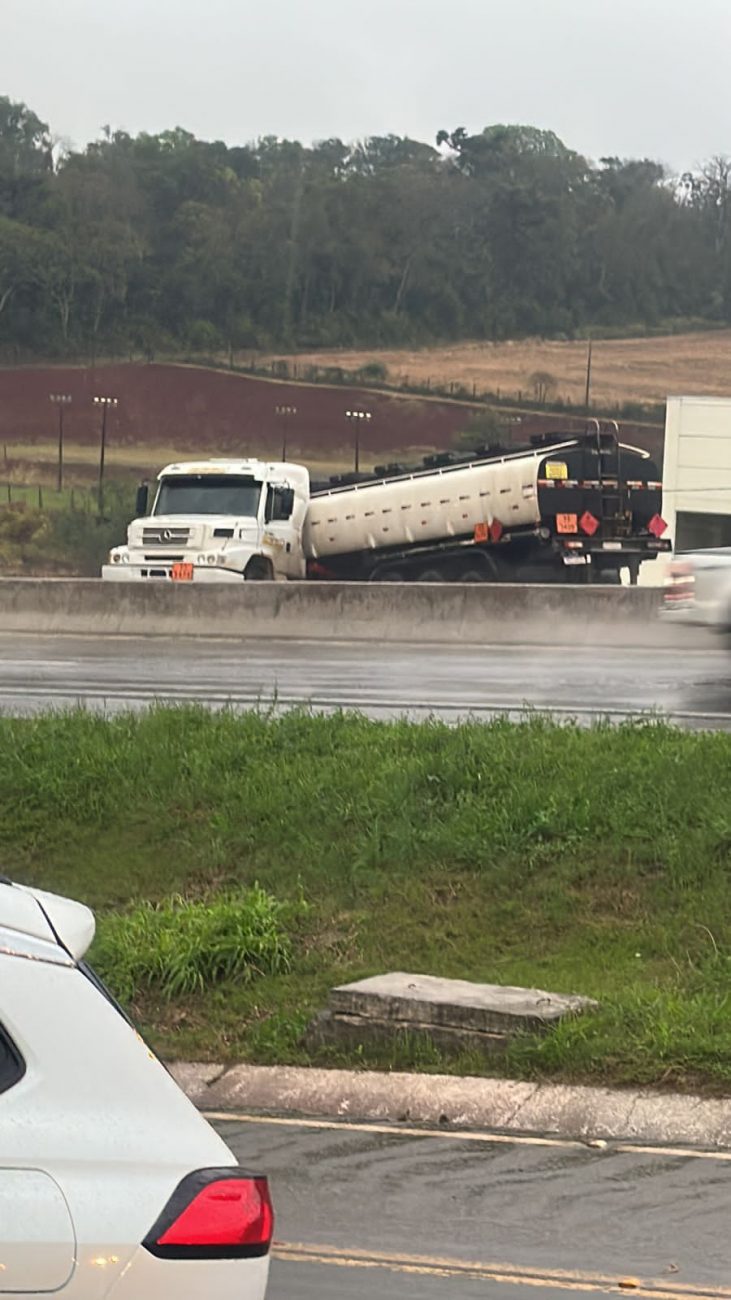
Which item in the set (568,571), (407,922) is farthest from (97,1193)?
(568,571)

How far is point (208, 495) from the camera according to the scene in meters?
33.4

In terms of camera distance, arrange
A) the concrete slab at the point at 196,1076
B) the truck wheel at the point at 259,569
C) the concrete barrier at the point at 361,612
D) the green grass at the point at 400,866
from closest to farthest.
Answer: the concrete slab at the point at 196,1076 → the green grass at the point at 400,866 → the concrete barrier at the point at 361,612 → the truck wheel at the point at 259,569

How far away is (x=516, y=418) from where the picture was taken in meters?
101

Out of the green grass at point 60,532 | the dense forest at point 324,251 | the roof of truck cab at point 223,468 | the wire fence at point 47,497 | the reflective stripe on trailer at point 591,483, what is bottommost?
the green grass at point 60,532

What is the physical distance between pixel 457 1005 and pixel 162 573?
84.4ft

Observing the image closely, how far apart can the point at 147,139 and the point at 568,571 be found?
109670 mm

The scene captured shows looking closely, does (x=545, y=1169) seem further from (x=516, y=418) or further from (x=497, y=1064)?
(x=516, y=418)

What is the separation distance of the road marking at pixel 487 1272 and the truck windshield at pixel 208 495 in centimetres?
2829

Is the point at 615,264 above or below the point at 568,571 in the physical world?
above

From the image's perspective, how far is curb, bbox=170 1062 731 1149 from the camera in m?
6.63

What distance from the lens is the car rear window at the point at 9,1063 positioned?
2857mm

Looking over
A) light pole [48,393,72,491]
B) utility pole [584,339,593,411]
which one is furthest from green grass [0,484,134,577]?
utility pole [584,339,593,411]

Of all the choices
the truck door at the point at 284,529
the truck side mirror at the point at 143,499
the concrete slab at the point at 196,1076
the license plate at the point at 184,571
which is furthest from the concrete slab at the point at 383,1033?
the truck side mirror at the point at 143,499

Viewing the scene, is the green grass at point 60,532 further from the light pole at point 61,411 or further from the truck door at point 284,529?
the truck door at point 284,529
